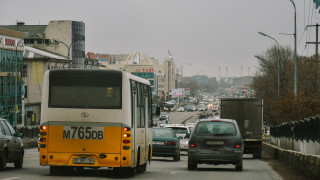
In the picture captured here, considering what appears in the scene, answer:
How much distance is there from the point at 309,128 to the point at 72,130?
17.9 meters

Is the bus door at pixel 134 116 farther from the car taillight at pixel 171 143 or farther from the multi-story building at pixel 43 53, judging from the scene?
the multi-story building at pixel 43 53

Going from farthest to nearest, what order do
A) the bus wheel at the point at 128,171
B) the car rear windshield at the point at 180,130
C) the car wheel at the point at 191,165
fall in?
1. the car rear windshield at the point at 180,130
2. the car wheel at the point at 191,165
3. the bus wheel at the point at 128,171

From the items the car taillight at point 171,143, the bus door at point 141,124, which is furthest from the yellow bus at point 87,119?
the car taillight at point 171,143

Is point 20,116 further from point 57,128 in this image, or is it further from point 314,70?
point 57,128

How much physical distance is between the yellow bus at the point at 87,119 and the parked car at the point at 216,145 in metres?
4.95

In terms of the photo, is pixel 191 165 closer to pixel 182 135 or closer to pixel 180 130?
pixel 182 135

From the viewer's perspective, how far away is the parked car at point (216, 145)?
878 inches

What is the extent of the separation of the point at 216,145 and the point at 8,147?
6.58 meters

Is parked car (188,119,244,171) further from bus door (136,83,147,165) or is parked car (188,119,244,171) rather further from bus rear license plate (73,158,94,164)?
bus rear license plate (73,158,94,164)

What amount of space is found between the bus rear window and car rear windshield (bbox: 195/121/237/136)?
19.5ft

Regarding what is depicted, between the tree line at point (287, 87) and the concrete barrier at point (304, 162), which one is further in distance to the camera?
the tree line at point (287, 87)

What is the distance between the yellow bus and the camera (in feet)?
56.6

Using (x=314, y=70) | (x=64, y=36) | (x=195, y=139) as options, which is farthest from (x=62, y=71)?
(x=64, y=36)

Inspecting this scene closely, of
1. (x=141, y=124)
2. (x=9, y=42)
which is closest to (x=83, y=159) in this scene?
(x=141, y=124)
